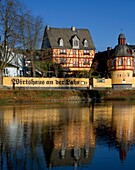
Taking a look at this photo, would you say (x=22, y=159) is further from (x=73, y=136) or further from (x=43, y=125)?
(x=43, y=125)

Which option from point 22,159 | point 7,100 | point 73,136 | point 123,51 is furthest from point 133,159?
point 123,51

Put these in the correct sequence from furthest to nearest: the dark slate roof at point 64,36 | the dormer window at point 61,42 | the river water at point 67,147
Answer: the dark slate roof at point 64,36
the dormer window at point 61,42
the river water at point 67,147

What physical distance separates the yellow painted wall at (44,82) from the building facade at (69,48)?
21889mm

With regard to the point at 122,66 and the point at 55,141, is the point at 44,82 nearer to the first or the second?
the point at 122,66

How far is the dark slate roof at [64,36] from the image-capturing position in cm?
8469

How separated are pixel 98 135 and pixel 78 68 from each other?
68.4 metres

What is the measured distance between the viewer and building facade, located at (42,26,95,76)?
83750mm

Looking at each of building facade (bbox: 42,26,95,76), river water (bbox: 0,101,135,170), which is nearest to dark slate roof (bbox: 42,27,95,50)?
building facade (bbox: 42,26,95,76)

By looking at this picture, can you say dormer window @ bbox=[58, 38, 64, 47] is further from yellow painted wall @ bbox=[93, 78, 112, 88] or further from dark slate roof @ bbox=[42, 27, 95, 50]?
yellow painted wall @ bbox=[93, 78, 112, 88]

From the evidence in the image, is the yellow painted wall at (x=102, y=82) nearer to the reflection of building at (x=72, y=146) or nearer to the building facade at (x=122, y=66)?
the building facade at (x=122, y=66)

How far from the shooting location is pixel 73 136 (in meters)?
16.4

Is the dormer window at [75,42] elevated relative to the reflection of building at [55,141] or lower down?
elevated

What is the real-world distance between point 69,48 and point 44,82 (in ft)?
99.6

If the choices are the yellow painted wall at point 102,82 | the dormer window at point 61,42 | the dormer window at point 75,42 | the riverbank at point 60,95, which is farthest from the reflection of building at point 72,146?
the dormer window at point 75,42
